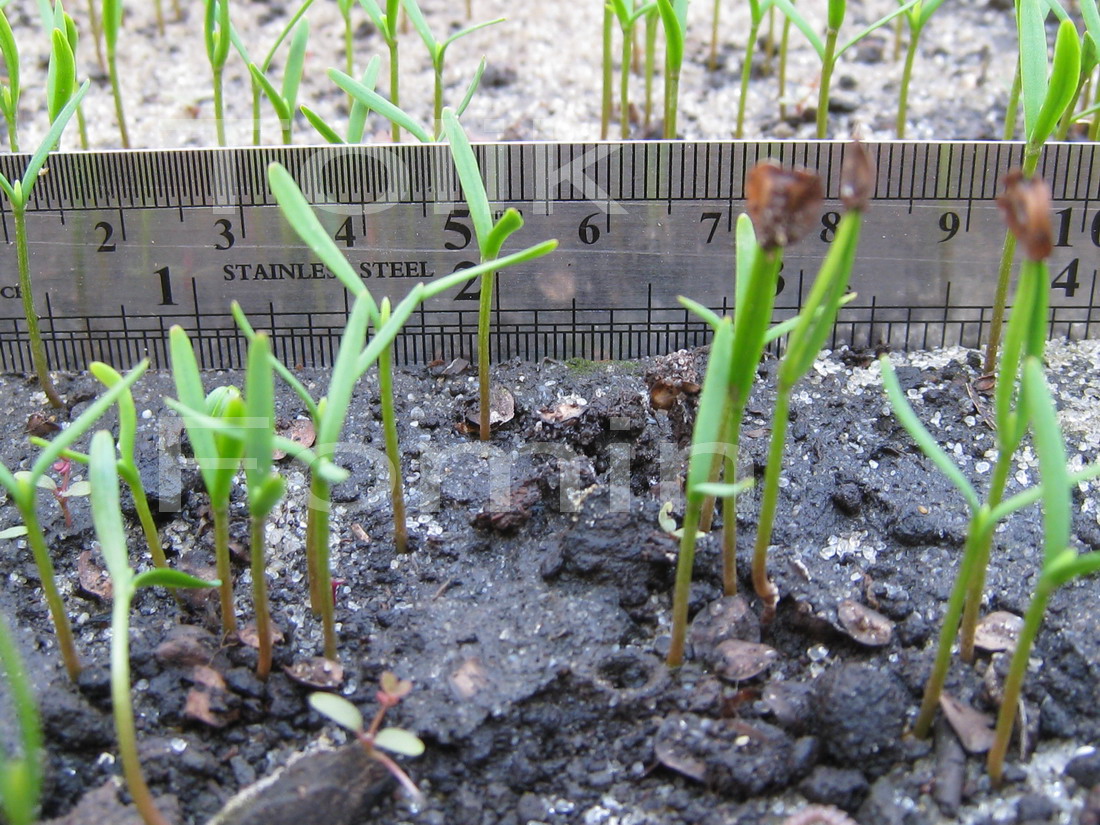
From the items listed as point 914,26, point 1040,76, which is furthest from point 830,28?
point 1040,76

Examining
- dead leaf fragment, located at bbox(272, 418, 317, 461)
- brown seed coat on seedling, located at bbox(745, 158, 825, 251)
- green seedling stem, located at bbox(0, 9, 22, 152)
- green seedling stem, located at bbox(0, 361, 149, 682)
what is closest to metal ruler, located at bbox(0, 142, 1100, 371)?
green seedling stem, located at bbox(0, 9, 22, 152)

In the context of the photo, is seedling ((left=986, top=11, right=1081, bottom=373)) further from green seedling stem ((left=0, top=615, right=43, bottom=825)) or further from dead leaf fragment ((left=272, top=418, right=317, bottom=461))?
green seedling stem ((left=0, top=615, right=43, bottom=825))

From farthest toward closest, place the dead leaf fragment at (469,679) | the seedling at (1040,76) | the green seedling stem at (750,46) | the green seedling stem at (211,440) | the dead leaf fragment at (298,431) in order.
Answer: the green seedling stem at (750,46), the dead leaf fragment at (298,431), the seedling at (1040,76), the dead leaf fragment at (469,679), the green seedling stem at (211,440)

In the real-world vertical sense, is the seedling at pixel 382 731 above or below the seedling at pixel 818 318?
below

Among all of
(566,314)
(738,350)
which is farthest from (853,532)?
(566,314)

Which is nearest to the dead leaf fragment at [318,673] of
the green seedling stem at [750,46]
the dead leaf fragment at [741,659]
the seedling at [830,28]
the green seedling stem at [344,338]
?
the green seedling stem at [344,338]

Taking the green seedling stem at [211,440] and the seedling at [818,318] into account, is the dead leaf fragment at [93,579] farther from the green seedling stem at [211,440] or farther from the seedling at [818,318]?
the seedling at [818,318]

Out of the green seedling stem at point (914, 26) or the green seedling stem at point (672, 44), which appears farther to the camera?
the green seedling stem at point (914, 26)
